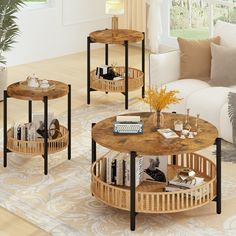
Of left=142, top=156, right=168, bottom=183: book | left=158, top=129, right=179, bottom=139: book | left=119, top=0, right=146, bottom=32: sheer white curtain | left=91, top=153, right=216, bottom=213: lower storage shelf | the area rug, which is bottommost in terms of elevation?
the area rug

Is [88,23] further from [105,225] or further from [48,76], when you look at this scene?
[105,225]

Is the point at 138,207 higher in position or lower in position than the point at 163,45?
lower

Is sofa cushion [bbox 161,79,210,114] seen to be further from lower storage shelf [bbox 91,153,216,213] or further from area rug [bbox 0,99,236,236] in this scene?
lower storage shelf [bbox 91,153,216,213]

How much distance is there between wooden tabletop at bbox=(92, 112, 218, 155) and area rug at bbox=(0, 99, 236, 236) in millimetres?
500

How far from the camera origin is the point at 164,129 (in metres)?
5.39

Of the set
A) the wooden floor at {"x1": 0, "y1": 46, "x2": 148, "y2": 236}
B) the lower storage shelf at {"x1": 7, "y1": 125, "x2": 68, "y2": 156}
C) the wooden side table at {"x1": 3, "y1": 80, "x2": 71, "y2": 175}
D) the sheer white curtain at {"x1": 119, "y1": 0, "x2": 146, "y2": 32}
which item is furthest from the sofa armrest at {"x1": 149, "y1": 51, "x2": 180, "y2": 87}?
the sheer white curtain at {"x1": 119, "y1": 0, "x2": 146, "y2": 32}

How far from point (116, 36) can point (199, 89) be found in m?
1.17

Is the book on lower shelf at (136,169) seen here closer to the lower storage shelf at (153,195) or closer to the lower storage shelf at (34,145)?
the lower storage shelf at (153,195)

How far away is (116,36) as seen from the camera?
7.54 metres

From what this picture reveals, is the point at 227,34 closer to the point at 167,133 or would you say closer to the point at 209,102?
the point at 209,102

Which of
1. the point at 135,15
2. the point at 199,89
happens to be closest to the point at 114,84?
the point at 199,89

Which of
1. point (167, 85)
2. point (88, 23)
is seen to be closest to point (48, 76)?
point (88, 23)

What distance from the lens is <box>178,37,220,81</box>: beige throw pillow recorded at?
705 cm

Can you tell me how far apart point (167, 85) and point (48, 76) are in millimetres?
2061
